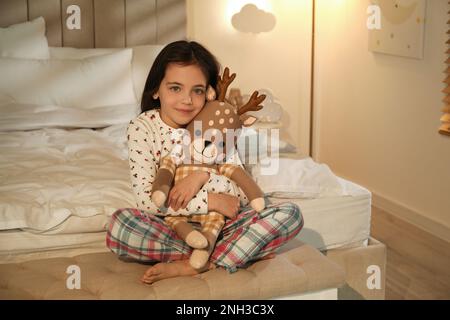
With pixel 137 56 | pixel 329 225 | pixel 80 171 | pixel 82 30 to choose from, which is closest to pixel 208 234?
pixel 329 225

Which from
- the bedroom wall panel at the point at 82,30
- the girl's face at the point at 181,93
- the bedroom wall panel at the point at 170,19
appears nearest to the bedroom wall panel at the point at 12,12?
the bedroom wall panel at the point at 82,30

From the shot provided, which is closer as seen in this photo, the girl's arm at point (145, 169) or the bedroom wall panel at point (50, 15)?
the girl's arm at point (145, 169)

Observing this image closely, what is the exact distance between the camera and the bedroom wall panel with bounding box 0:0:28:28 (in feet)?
12.0

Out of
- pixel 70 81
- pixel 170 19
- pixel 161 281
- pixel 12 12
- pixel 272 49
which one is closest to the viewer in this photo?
pixel 161 281

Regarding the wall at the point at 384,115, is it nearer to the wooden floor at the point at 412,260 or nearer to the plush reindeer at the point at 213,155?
the wooden floor at the point at 412,260

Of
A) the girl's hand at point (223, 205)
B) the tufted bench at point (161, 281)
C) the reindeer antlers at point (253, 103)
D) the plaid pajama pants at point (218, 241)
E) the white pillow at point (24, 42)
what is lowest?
the tufted bench at point (161, 281)

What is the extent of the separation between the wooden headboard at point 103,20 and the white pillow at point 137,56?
161 millimetres

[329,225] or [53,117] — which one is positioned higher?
[53,117]

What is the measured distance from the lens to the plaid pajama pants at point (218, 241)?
74.2 inches

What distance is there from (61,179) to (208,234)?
0.71m

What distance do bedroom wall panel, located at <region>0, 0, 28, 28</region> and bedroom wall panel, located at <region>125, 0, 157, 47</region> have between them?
0.57 meters

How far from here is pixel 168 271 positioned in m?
1.82

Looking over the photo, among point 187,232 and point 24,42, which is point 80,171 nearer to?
point 187,232
